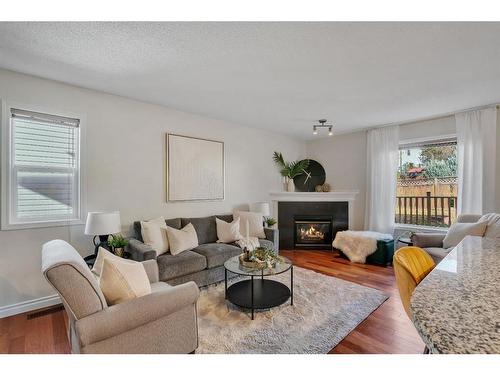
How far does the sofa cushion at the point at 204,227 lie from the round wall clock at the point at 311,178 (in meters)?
2.55

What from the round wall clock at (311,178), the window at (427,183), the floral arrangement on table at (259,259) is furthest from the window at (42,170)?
the window at (427,183)

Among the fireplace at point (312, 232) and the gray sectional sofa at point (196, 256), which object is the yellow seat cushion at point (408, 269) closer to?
the gray sectional sofa at point (196, 256)

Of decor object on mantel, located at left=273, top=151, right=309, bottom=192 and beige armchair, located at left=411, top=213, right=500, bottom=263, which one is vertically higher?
decor object on mantel, located at left=273, top=151, right=309, bottom=192

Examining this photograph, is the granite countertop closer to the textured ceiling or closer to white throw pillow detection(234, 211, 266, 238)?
the textured ceiling

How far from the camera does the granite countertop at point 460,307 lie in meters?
0.57

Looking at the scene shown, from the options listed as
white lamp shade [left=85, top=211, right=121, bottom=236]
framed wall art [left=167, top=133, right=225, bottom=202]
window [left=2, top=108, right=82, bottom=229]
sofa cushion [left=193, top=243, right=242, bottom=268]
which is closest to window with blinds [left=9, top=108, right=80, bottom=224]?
window [left=2, top=108, right=82, bottom=229]

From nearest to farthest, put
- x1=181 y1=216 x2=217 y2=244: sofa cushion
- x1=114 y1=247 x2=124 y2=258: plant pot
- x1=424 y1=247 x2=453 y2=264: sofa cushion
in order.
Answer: x1=114 y1=247 x2=124 y2=258: plant pot < x1=424 y1=247 x2=453 y2=264: sofa cushion < x1=181 y1=216 x2=217 y2=244: sofa cushion

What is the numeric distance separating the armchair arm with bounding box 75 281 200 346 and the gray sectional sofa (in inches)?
39.9

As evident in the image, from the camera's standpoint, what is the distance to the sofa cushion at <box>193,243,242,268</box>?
294 cm

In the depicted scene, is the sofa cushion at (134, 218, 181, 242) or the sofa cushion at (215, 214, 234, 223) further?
the sofa cushion at (215, 214, 234, 223)

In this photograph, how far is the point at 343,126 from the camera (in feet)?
14.4

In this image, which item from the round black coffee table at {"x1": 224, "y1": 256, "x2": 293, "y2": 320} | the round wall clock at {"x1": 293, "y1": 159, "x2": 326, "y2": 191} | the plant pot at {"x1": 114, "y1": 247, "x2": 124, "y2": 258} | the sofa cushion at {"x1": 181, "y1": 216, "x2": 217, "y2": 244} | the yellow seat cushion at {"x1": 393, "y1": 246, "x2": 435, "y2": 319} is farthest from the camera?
the round wall clock at {"x1": 293, "y1": 159, "x2": 326, "y2": 191}

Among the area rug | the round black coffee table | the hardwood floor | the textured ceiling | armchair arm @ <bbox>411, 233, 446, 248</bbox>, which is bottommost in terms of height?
the hardwood floor

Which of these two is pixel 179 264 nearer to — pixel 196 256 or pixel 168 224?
pixel 196 256
